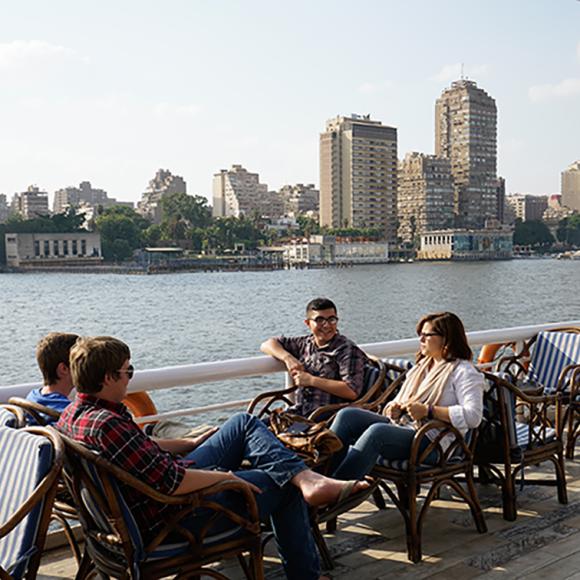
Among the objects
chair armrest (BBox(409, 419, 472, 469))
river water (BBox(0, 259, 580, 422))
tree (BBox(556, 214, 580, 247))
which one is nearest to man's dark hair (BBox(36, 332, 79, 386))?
chair armrest (BBox(409, 419, 472, 469))

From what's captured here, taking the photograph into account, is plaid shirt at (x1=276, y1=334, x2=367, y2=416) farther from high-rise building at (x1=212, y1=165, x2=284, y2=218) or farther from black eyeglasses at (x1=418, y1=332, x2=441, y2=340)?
high-rise building at (x1=212, y1=165, x2=284, y2=218)

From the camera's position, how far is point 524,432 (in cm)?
398

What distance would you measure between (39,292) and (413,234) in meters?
81.9

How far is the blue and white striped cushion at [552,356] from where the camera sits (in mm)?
5121

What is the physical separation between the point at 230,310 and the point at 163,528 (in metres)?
55.1

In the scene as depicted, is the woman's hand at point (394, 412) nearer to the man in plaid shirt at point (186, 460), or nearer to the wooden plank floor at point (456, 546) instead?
the wooden plank floor at point (456, 546)

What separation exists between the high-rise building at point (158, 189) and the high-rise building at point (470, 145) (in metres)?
57.1

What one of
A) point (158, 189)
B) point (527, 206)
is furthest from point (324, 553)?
point (527, 206)

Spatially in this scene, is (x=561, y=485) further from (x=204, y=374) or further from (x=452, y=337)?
(x=204, y=374)

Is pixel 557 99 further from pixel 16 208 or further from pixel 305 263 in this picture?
pixel 16 208

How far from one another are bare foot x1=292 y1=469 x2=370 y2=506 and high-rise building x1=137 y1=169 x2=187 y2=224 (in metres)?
175

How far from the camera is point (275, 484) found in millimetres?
2756

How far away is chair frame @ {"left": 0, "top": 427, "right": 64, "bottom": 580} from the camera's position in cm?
→ 221

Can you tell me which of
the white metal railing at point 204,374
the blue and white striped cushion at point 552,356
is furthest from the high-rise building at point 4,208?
the white metal railing at point 204,374
